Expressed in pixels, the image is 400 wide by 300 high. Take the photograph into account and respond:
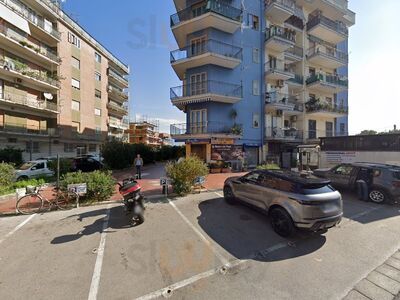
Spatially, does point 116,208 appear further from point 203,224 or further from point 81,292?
point 81,292

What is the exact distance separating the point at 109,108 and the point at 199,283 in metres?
39.5

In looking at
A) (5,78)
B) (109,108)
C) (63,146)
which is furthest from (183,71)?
(109,108)

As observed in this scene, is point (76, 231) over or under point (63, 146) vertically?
under

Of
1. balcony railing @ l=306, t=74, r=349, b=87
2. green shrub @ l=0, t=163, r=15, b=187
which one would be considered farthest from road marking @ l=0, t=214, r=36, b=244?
balcony railing @ l=306, t=74, r=349, b=87

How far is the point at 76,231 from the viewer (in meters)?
5.60

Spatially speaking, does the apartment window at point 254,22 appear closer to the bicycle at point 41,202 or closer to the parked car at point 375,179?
the parked car at point 375,179

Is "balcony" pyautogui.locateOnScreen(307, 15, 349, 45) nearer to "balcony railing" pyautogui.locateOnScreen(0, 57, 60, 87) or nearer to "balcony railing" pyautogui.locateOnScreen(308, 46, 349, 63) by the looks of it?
"balcony railing" pyautogui.locateOnScreen(308, 46, 349, 63)

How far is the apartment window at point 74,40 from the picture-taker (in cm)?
2848

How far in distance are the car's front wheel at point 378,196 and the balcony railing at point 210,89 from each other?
12.5 m

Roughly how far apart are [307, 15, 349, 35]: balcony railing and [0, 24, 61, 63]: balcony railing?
2974cm

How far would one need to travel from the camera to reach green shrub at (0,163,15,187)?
907 cm

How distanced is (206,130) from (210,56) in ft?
19.5

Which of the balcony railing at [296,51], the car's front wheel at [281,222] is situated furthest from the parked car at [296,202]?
the balcony railing at [296,51]

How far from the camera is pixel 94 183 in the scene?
8023 millimetres
